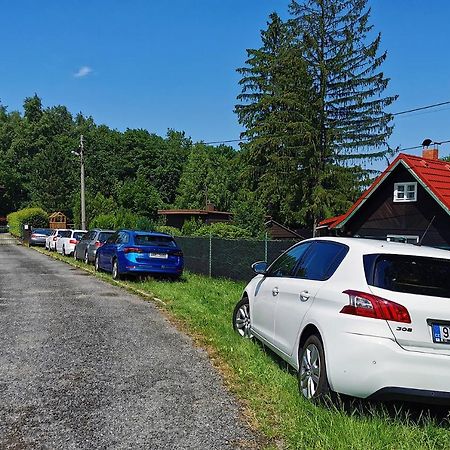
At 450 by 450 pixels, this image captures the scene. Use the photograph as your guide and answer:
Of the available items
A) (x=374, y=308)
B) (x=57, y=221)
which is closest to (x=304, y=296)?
(x=374, y=308)

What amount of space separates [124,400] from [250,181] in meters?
37.8

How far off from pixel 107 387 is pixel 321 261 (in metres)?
2.46

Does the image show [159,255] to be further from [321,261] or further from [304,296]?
[304,296]

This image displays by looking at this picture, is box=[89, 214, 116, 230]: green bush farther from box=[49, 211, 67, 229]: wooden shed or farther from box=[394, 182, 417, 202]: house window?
box=[49, 211, 67, 229]: wooden shed

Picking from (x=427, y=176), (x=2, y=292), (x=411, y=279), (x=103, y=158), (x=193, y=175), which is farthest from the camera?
(x=103, y=158)

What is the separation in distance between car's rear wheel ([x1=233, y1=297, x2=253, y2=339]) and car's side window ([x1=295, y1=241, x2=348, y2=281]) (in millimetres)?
1755

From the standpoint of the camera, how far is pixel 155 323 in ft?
29.2

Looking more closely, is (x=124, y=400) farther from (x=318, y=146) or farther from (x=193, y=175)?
(x=193, y=175)

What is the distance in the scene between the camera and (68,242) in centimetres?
2742

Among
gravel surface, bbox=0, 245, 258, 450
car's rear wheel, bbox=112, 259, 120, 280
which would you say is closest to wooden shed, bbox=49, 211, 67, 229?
car's rear wheel, bbox=112, 259, 120, 280

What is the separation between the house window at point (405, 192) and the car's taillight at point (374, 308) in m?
21.9

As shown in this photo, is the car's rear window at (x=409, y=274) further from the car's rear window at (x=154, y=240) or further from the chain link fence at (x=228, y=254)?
the car's rear window at (x=154, y=240)

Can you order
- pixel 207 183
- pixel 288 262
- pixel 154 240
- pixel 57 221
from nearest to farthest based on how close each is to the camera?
pixel 288 262 → pixel 154 240 → pixel 57 221 → pixel 207 183

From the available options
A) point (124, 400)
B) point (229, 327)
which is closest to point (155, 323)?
point (229, 327)
